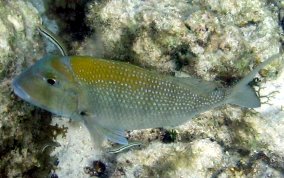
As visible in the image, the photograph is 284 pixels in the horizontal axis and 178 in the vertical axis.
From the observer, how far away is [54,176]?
529 cm

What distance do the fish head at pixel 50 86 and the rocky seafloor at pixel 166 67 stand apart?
54.2 inches

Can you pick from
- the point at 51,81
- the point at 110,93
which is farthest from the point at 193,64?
the point at 51,81

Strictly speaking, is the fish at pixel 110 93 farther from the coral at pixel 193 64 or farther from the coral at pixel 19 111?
the coral at pixel 193 64

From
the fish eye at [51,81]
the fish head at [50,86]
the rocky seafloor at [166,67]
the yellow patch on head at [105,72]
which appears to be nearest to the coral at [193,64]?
the rocky seafloor at [166,67]

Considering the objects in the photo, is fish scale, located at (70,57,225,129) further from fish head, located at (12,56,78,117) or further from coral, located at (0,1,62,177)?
coral, located at (0,1,62,177)

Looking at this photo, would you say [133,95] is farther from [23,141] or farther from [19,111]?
[23,141]

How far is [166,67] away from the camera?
Answer: 17.6 feet

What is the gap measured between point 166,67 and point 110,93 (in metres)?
2.15

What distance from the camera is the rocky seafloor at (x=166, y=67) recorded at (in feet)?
16.3

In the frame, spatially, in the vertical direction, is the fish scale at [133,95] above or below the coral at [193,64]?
below

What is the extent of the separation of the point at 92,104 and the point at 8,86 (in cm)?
122

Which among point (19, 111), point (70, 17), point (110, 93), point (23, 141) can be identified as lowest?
point (23, 141)

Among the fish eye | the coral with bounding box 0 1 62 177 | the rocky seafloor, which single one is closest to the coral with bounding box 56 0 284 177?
the rocky seafloor

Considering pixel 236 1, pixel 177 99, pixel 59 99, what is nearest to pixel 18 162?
pixel 59 99
